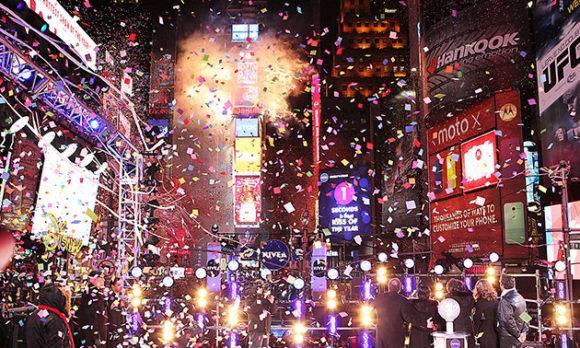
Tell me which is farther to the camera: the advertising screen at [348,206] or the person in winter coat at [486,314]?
the advertising screen at [348,206]

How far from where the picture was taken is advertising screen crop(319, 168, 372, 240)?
30.1m

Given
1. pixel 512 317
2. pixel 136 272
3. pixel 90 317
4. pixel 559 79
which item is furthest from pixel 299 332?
pixel 559 79

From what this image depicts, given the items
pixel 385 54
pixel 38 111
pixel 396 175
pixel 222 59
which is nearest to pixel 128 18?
pixel 222 59

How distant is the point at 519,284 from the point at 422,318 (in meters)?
8.50

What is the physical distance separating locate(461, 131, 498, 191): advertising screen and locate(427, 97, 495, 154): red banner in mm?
294

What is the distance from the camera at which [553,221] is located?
1301cm

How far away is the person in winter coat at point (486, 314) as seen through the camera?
6.95 m

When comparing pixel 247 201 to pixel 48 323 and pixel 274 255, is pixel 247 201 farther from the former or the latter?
pixel 48 323

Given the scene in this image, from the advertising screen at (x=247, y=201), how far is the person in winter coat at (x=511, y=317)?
53.5ft

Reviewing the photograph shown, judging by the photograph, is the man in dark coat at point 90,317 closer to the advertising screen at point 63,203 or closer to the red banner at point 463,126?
the advertising screen at point 63,203

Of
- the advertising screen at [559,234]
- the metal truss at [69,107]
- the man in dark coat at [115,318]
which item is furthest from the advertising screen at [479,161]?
the man in dark coat at [115,318]

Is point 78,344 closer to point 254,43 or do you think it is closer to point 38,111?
point 38,111

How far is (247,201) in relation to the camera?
2256 cm

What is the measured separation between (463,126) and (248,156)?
924 cm
